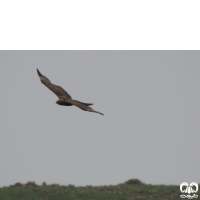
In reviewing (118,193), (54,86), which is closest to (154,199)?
(118,193)

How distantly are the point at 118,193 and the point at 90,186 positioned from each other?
256 centimetres

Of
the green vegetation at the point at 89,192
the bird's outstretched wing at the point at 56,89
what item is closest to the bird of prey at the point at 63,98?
the bird's outstretched wing at the point at 56,89

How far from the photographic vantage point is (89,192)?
37.2 meters

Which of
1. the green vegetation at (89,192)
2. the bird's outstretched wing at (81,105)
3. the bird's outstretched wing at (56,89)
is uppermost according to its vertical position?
the bird's outstretched wing at (56,89)

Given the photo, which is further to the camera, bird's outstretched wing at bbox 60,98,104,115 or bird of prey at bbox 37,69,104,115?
bird of prey at bbox 37,69,104,115

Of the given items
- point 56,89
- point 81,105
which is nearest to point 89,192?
point 56,89

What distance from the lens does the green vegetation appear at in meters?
35.9

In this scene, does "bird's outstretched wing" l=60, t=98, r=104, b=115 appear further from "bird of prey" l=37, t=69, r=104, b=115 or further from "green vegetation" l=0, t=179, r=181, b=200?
"green vegetation" l=0, t=179, r=181, b=200

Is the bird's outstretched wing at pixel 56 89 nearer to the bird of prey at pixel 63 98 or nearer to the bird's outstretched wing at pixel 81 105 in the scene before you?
the bird of prey at pixel 63 98

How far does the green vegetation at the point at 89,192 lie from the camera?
3591 centimetres

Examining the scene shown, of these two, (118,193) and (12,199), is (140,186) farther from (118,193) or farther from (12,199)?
(12,199)

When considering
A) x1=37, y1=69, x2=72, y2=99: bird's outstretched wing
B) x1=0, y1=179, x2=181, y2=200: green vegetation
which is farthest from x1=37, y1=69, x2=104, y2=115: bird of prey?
x1=0, y1=179, x2=181, y2=200: green vegetation

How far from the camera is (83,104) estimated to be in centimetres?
2431

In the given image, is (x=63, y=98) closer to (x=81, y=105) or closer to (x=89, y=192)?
(x=81, y=105)
